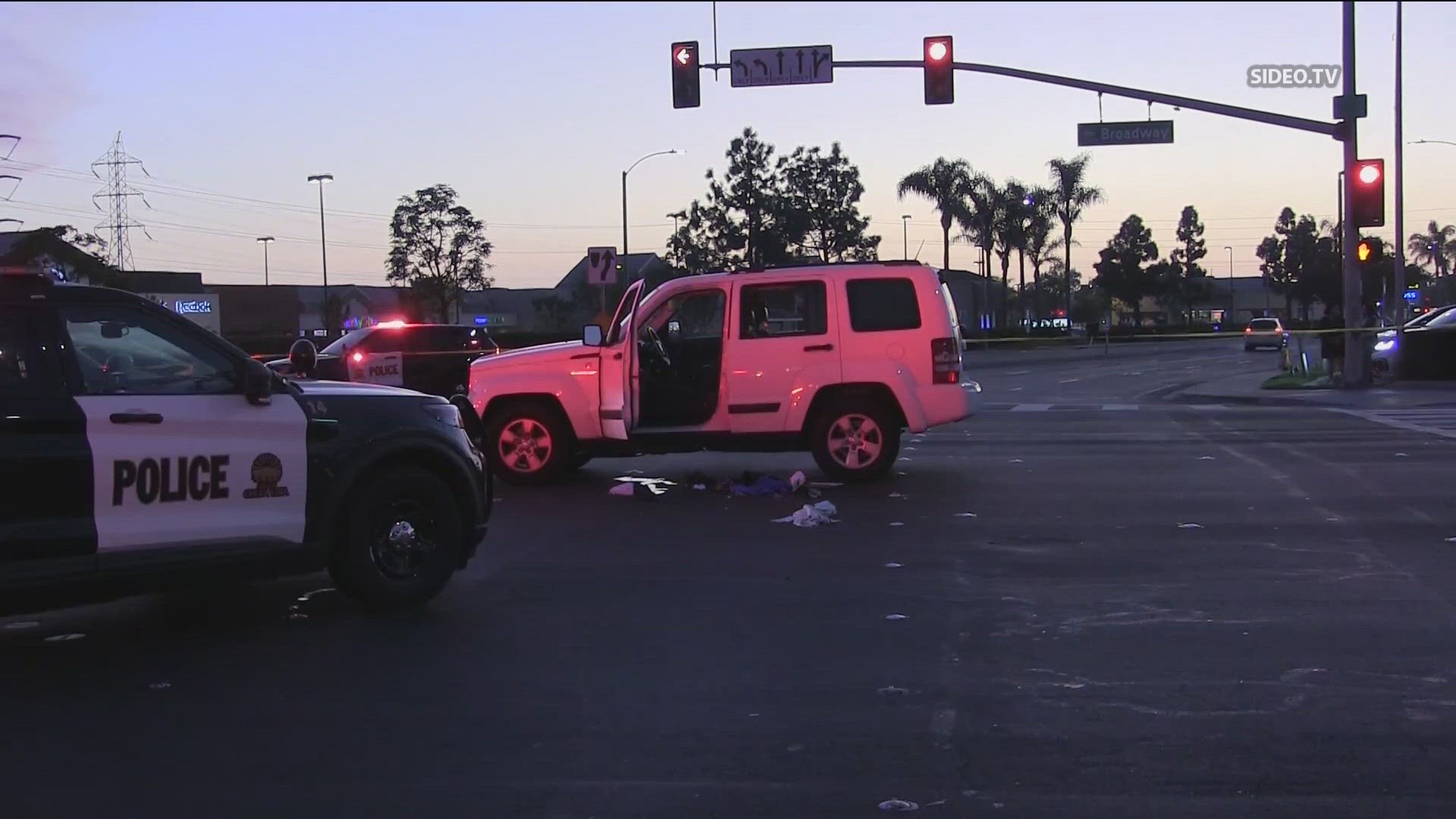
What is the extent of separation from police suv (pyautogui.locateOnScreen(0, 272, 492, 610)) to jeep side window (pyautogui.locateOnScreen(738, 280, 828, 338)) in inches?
213

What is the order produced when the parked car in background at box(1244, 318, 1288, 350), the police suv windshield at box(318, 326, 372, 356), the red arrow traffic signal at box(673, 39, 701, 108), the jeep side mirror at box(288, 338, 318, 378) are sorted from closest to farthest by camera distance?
the jeep side mirror at box(288, 338, 318, 378) → the red arrow traffic signal at box(673, 39, 701, 108) → the police suv windshield at box(318, 326, 372, 356) → the parked car in background at box(1244, 318, 1288, 350)

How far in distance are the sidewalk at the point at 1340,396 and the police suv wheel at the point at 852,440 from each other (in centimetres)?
1237

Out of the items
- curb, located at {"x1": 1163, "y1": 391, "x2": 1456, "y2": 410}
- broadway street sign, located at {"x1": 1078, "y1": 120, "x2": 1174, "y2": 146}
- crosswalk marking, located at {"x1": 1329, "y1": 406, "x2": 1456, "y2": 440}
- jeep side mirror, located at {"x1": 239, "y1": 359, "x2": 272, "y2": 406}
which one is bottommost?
crosswalk marking, located at {"x1": 1329, "y1": 406, "x2": 1456, "y2": 440}

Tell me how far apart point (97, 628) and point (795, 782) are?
4332mm

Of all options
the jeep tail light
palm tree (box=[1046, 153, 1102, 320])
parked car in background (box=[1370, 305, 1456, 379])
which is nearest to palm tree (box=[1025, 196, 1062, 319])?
palm tree (box=[1046, 153, 1102, 320])

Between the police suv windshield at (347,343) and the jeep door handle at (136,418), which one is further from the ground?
the police suv windshield at (347,343)

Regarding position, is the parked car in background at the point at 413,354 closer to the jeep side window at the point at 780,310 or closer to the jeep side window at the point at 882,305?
the jeep side window at the point at 780,310

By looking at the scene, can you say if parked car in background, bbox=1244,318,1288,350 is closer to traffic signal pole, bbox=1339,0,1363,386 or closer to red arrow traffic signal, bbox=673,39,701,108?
traffic signal pole, bbox=1339,0,1363,386

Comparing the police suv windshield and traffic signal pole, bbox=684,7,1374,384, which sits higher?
traffic signal pole, bbox=684,7,1374,384

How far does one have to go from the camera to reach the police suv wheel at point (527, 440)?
13188 millimetres

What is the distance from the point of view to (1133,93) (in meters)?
24.2

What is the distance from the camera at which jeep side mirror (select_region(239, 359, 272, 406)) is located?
6797 mm

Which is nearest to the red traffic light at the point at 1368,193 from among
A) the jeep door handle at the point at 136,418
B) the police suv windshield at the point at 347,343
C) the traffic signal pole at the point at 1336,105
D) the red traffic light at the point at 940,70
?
the traffic signal pole at the point at 1336,105

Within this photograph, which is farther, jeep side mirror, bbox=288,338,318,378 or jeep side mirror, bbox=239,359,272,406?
jeep side mirror, bbox=288,338,318,378
